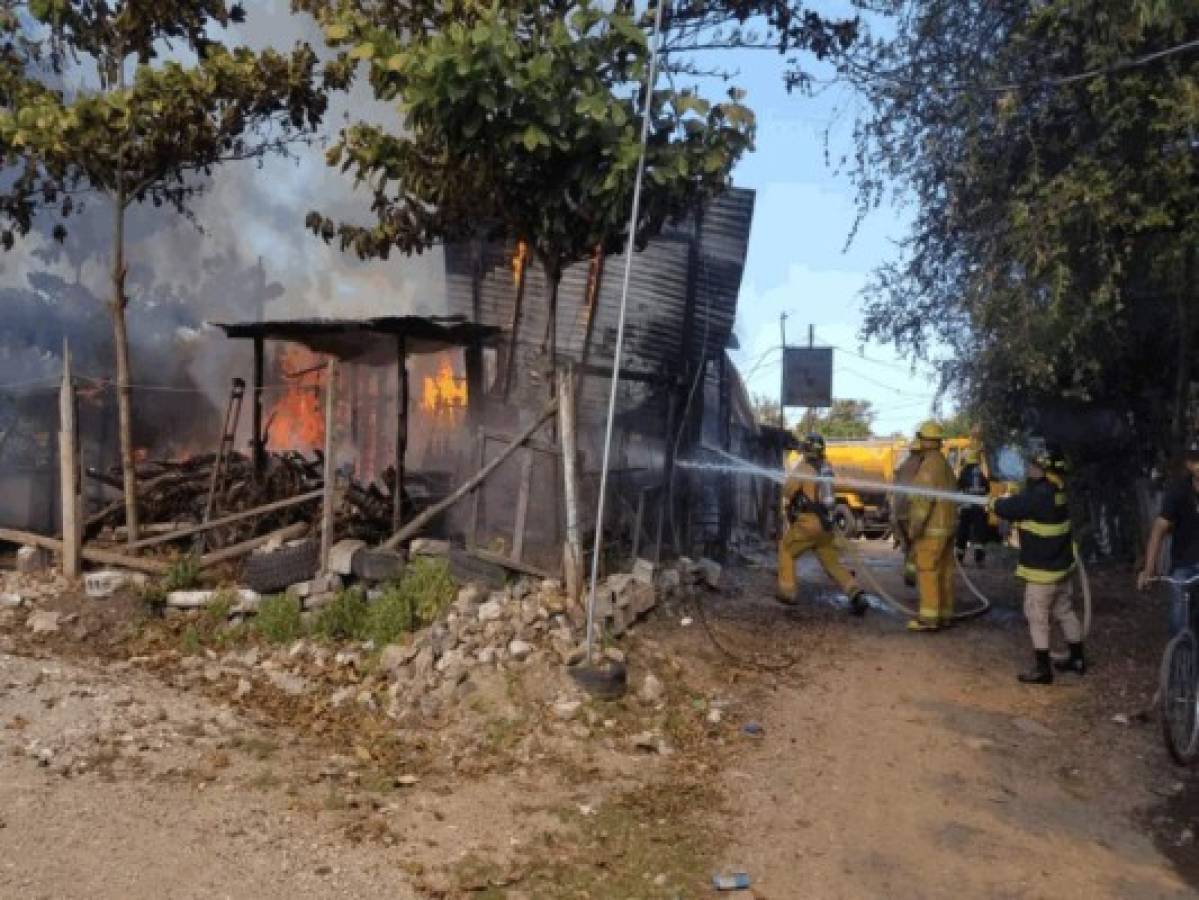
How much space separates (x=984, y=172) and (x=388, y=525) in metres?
5.68

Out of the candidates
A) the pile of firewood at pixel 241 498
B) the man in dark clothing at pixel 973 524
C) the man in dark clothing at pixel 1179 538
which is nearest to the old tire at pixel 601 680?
the man in dark clothing at pixel 1179 538

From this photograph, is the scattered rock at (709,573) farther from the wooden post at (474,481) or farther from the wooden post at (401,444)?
the wooden post at (401,444)

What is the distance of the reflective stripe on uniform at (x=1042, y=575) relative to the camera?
287 inches

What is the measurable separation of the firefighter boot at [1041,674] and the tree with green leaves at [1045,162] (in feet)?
6.92

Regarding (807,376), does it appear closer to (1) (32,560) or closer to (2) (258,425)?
(2) (258,425)

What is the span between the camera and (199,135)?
9438 mm

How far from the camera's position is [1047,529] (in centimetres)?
734

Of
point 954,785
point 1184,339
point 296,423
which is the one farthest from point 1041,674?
point 296,423

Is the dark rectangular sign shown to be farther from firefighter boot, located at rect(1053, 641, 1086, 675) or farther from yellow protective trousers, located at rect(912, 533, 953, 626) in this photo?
firefighter boot, located at rect(1053, 641, 1086, 675)

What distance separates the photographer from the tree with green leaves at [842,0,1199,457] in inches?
282

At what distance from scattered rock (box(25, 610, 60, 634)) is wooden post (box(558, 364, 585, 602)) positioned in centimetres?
388

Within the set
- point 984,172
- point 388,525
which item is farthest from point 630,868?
point 984,172

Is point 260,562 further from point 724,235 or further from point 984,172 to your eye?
point 724,235

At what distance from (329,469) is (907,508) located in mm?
6428
